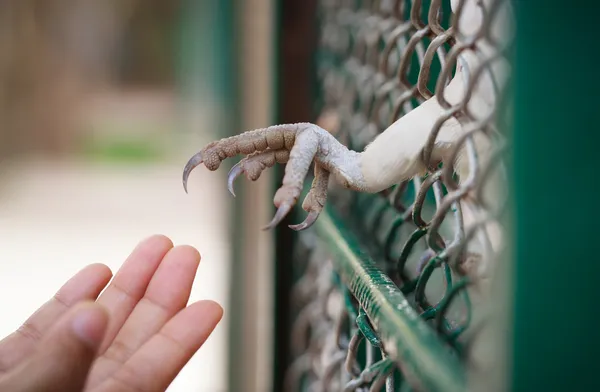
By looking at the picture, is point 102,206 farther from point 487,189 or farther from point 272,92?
point 487,189

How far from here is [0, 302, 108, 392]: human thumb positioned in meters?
0.33

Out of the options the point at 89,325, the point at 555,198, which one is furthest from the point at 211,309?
the point at 555,198

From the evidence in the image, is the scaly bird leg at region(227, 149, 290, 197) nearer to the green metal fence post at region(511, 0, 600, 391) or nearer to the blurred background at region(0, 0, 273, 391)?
the green metal fence post at region(511, 0, 600, 391)

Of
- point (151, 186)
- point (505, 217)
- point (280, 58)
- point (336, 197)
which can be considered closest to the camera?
point (505, 217)

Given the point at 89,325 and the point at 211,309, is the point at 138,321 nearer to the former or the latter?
the point at 211,309

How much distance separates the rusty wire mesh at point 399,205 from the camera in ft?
1.36

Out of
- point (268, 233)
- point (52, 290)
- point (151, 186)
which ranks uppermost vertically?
point (268, 233)

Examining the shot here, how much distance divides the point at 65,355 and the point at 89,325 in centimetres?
2

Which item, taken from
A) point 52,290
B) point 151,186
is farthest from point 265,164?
point 151,186

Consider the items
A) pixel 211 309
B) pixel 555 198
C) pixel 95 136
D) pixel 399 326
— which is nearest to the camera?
pixel 555 198

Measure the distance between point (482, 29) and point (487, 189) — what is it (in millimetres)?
96

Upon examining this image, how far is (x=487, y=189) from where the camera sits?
0.43 meters

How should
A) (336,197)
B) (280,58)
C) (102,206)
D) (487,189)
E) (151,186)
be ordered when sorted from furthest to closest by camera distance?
(151,186), (102,206), (280,58), (336,197), (487,189)

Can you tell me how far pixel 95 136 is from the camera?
474 centimetres
